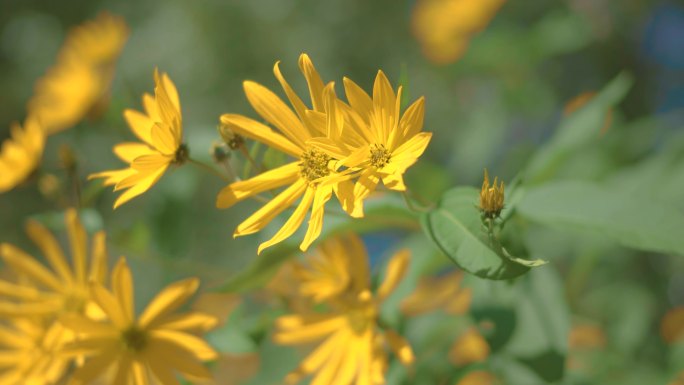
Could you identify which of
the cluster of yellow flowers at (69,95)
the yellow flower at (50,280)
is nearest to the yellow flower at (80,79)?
the cluster of yellow flowers at (69,95)

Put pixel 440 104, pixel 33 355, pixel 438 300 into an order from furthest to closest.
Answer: pixel 440 104, pixel 438 300, pixel 33 355

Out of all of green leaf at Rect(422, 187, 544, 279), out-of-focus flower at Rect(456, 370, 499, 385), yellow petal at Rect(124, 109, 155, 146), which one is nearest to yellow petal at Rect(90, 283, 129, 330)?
yellow petal at Rect(124, 109, 155, 146)

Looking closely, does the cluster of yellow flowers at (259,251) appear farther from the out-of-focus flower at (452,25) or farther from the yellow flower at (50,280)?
the out-of-focus flower at (452,25)

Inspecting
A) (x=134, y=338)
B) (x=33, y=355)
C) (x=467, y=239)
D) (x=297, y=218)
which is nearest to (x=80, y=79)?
(x=33, y=355)

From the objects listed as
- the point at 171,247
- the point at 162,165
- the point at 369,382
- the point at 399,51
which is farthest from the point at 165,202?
the point at 399,51

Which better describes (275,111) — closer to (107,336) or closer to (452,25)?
(107,336)

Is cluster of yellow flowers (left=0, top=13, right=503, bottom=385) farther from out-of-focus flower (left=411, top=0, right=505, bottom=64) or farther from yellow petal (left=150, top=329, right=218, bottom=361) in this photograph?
out-of-focus flower (left=411, top=0, right=505, bottom=64)

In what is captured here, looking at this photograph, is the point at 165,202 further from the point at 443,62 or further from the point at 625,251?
the point at 443,62

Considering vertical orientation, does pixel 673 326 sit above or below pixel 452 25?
below
